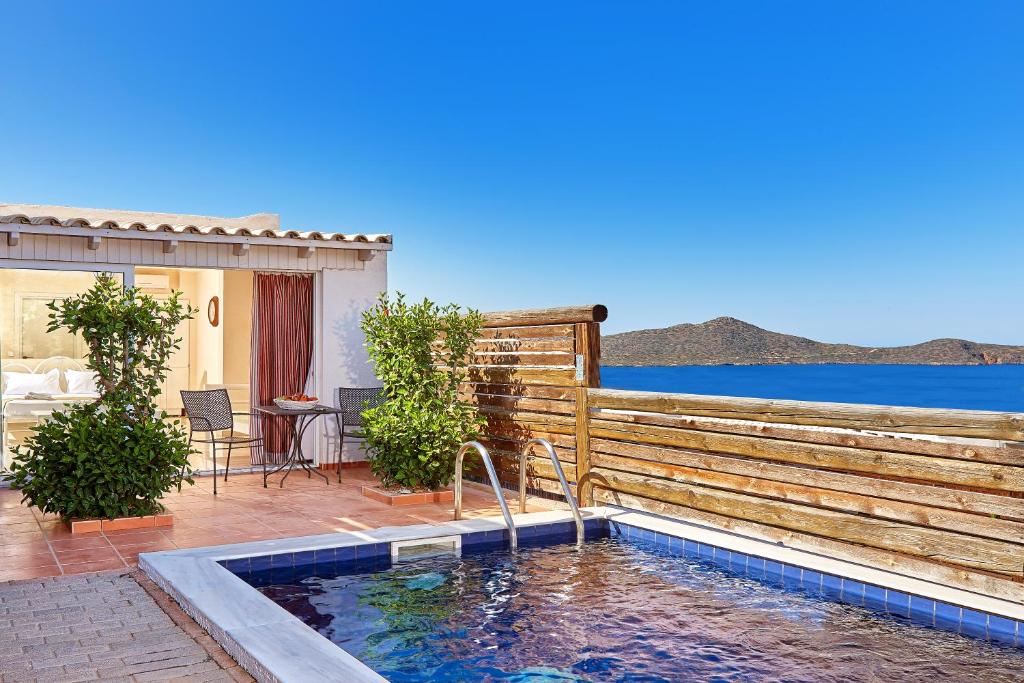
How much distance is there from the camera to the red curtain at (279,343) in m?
10.2

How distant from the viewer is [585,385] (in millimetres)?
7621

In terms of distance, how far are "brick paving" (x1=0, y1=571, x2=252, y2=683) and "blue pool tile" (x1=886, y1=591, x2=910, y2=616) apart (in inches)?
133

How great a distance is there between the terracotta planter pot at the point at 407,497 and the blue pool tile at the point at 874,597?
3.95 m

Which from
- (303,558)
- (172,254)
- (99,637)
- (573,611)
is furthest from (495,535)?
(172,254)

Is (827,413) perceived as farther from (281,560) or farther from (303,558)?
(281,560)


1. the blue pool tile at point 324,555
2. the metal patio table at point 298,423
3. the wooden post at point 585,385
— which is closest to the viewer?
the blue pool tile at point 324,555

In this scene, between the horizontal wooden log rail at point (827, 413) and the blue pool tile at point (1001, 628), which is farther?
the horizontal wooden log rail at point (827, 413)

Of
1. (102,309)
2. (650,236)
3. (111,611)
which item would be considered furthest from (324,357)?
(650,236)

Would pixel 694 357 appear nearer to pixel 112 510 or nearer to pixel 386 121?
pixel 386 121

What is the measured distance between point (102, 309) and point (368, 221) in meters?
16.4

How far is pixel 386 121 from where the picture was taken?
21.1 metres

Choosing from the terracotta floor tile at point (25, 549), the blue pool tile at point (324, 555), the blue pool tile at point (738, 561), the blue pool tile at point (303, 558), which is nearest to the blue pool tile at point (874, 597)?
the blue pool tile at point (738, 561)

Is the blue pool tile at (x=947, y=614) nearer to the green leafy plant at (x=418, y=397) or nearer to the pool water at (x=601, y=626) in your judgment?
the pool water at (x=601, y=626)

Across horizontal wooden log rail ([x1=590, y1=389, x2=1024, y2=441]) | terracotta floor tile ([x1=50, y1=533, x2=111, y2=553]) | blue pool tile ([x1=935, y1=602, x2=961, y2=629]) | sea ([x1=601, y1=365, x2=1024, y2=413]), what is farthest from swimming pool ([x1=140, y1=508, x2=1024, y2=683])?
sea ([x1=601, y1=365, x2=1024, y2=413])
